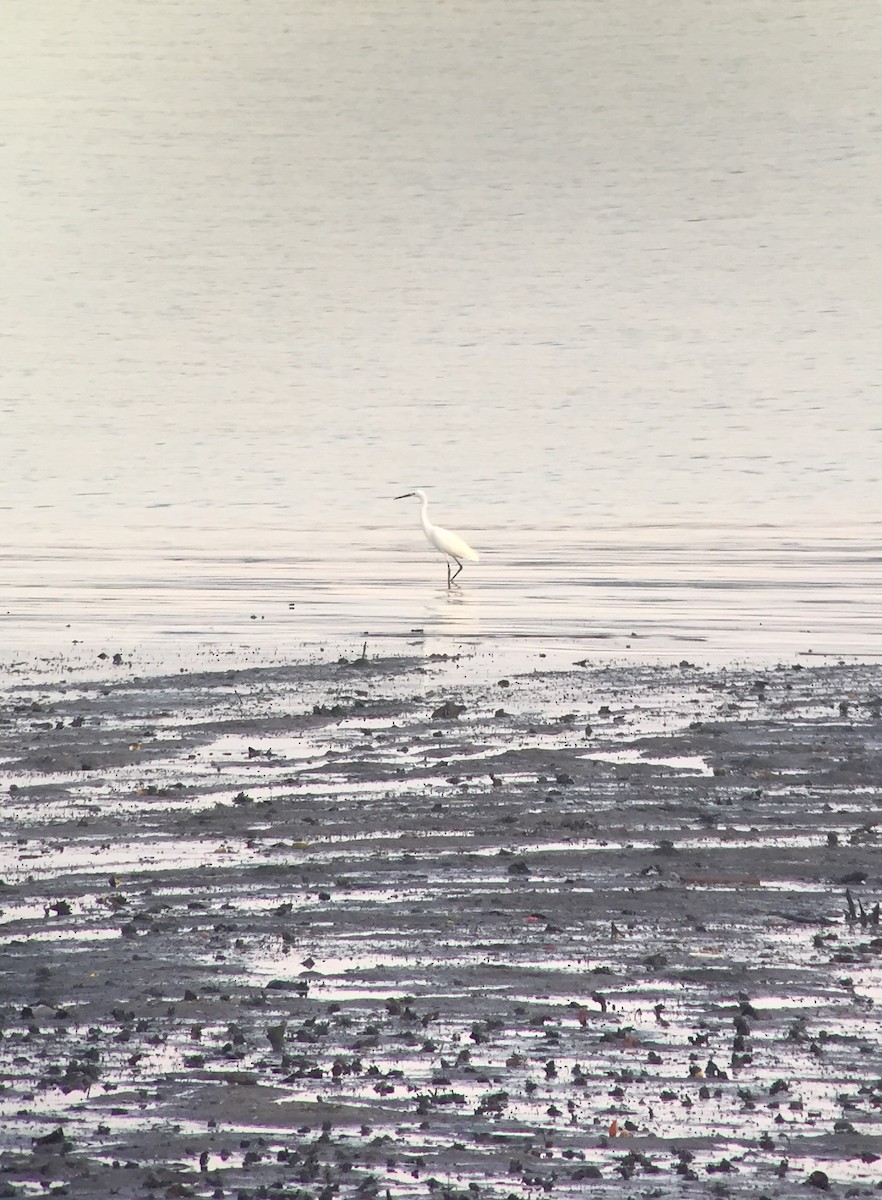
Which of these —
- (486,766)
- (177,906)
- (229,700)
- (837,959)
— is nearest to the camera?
(837,959)

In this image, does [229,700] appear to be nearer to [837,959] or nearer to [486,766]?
[486,766]

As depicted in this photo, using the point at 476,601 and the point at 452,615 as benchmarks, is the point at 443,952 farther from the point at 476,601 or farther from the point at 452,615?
the point at 476,601

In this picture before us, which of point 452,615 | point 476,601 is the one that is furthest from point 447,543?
point 452,615

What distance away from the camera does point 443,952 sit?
32.6ft

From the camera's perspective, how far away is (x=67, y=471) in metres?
48.5

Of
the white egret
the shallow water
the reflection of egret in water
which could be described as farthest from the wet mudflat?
the white egret

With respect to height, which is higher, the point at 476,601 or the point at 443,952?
the point at 476,601

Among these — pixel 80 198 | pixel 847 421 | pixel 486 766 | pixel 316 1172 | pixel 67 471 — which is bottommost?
pixel 316 1172

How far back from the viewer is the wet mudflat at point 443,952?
7793 millimetres

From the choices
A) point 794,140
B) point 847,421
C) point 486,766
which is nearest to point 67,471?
point 847,421

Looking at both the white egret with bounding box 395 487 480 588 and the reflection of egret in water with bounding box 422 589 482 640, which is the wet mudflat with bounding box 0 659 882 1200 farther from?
the white egret with bounding box 395 487 480 588

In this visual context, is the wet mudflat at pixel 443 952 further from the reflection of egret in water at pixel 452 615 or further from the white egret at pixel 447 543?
the white egret at pixel 447 543

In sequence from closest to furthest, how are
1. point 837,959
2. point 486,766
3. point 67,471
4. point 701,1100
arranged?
point 701,1100 < point 837,959 < point 486,766 < point 67,471

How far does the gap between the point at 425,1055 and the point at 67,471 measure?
4073 centimetres
